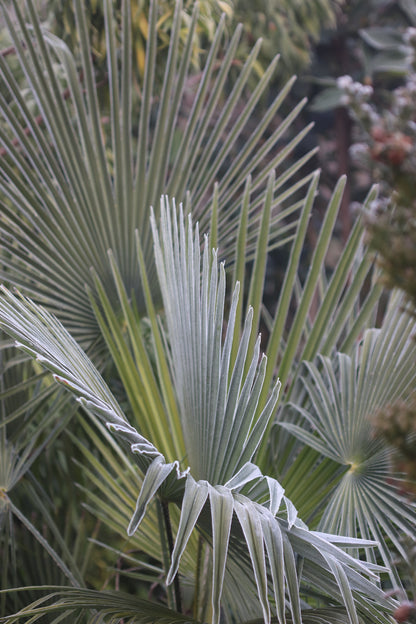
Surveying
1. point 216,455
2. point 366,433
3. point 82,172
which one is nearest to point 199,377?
point 216,455

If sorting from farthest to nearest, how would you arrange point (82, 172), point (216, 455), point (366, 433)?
1. point (82, 172)
2. point (366, 433)
3. point (216, 455)

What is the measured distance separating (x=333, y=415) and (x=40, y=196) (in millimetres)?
734

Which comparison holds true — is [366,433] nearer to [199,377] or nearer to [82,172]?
[199,377]

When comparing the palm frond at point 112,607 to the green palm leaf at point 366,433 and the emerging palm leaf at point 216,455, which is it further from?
the green palm leaf at point 366,433

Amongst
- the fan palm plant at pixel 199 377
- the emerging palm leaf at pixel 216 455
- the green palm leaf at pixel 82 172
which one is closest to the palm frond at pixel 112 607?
the fan palm plant at pixel 199 377

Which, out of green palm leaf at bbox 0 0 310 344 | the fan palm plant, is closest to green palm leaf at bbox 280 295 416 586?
the fan palm plant

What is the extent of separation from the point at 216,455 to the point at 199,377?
12 cm

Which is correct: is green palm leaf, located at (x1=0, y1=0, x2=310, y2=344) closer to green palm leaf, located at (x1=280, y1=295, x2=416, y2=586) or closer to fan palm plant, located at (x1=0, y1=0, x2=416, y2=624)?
fan palm plant, located at (x1=0, y1=0, x2=416, y2=624)

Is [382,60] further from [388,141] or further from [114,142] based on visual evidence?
[388,141]

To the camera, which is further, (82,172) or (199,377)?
(82,172)

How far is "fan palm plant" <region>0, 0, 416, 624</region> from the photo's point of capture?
760 mm

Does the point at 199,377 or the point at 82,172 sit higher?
the point at 82,172

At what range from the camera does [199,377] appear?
95 cm

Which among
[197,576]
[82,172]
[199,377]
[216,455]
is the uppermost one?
[82,172]
